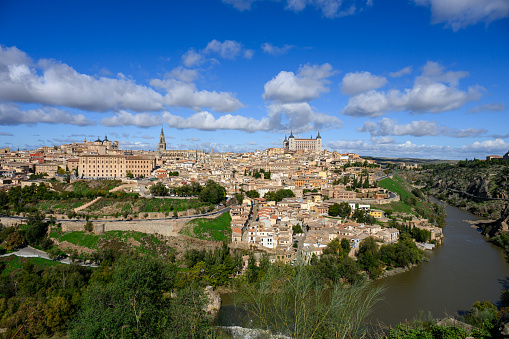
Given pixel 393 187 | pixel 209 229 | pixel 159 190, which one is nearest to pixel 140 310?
pixel 209 229

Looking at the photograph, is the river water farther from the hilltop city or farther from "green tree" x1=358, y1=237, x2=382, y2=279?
the hilltop city

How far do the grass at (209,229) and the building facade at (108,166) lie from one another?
56.4 feet

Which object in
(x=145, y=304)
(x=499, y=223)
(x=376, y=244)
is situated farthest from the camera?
(x=499, y=223)

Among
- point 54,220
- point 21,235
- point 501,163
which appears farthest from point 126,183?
point 501,163

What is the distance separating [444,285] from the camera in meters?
15.0

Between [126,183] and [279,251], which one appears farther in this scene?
[126,183]

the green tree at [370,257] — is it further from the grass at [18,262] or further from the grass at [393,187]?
the grass at [393,187]

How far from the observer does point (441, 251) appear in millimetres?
20188

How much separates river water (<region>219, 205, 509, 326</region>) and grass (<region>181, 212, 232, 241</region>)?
525 centimetres

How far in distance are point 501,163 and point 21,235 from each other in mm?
59913

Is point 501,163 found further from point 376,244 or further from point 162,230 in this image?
point 162,230

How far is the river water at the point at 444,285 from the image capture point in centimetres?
1251

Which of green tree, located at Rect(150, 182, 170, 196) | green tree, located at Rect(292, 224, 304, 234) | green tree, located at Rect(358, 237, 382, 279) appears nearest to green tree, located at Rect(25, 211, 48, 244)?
green tree, located at Rect(150, 182, 170, 196)

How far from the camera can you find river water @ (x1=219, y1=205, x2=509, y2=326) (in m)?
12.5
